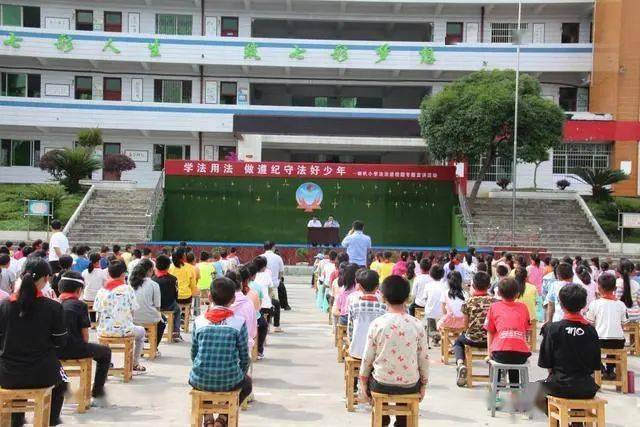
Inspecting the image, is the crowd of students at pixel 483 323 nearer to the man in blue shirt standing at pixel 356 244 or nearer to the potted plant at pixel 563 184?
the man in blue shirt standing at pixel 356 244

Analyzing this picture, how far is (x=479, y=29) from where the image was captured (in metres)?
38.2

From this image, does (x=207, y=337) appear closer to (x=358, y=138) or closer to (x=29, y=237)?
(x=29, y=237)

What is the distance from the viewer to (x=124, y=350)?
354 inches


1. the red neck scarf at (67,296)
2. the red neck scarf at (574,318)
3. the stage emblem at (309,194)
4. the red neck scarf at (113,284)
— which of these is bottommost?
the red neck scarf at (113,284)

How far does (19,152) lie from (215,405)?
34.4 m

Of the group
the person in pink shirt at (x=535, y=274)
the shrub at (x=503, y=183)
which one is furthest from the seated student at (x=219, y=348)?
the shrub at (x=503, y=183)

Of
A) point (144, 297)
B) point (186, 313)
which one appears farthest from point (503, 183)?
point (144, 297)

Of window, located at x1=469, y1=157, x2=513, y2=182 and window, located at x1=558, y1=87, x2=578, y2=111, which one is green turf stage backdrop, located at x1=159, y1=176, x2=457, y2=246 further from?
window, located at x1=558, y1=87, x2=578, y2=111

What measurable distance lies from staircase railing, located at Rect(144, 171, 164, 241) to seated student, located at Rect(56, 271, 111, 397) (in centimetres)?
2072

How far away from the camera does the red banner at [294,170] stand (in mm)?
30812

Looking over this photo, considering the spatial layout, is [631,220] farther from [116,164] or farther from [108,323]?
[108,323]

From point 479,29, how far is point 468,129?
12254mm

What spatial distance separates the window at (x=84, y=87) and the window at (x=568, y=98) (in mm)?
22677

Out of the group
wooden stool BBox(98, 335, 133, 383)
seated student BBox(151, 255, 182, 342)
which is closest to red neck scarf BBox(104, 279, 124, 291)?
wooden stool BBox(98, 335, 133, 383)
